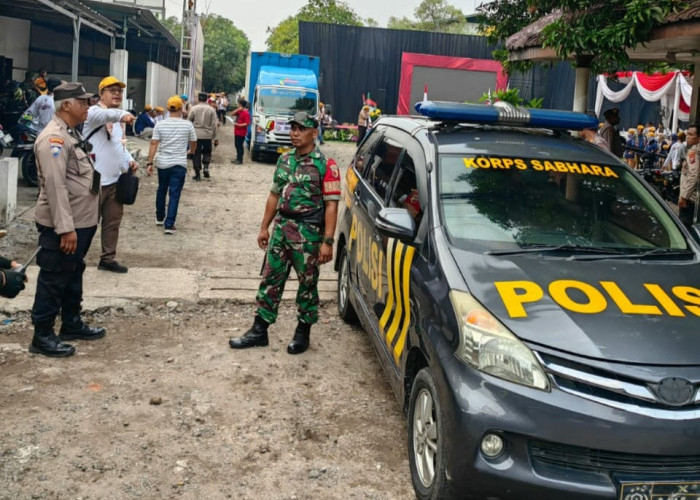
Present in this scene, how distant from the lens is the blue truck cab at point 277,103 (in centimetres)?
1984

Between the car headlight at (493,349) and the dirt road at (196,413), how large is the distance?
3.22 ft

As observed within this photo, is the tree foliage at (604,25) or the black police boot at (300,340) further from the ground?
the tree foliage at (604,25)

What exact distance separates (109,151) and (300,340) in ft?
9.45

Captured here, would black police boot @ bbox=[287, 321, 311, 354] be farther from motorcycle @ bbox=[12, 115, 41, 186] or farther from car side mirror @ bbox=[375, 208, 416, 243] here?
motorcycle @ bbox=[12, 115, 41, 186]

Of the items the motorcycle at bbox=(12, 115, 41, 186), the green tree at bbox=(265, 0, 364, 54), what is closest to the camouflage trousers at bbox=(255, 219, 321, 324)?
the motorcycle at bbox=(12, 115, 41, 186)

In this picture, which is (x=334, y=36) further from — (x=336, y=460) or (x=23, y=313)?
(x=336, y=460)

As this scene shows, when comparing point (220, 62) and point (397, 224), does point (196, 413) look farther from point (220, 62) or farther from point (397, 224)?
point (220, 62)

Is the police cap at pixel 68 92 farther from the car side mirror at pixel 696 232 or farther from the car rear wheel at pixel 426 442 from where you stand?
the car side mirror at pixel 696 232

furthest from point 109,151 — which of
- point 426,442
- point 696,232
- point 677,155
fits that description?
point 677,155

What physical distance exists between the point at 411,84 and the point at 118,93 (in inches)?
1129

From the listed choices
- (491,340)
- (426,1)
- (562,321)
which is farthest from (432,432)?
(426,1)

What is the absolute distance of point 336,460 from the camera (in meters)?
4.02

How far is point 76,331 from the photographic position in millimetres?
5691

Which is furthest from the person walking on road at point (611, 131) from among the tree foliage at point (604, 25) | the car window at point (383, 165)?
the car window at point (383, 165)
